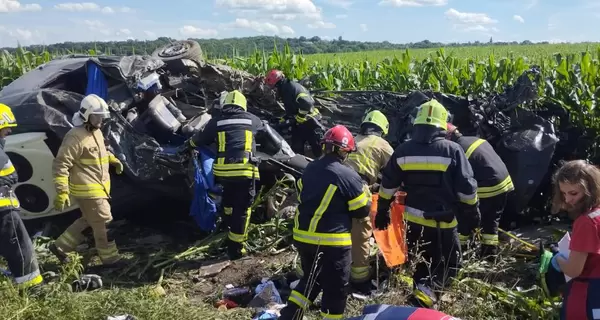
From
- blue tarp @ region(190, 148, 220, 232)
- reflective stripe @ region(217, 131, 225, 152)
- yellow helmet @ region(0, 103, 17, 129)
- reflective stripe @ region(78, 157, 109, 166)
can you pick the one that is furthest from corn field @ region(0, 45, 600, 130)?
yellow helmet @ region(0, 103, 17, 129)

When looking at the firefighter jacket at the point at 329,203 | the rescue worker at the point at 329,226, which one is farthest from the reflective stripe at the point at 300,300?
the firefighter jacket at the point at 329,203

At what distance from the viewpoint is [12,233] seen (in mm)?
4668

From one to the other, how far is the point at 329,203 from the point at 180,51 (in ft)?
17.2

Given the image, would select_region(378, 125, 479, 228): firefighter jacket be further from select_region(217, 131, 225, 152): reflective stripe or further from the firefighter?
select_region(217, 131, 225, 152): reflective stripe

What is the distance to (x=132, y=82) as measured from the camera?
7.02 m

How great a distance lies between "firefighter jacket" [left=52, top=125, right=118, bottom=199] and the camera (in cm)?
546

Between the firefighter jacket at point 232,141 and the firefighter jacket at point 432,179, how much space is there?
1685 mm

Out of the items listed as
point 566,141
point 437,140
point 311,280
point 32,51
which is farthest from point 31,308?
point 32,51

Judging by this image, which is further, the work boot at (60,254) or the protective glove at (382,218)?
the work boot at (60,254)

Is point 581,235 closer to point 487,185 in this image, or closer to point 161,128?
point 487,185

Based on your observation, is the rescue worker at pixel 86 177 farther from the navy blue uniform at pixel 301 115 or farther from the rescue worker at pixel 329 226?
the navy blue uniform at pixel 301 115

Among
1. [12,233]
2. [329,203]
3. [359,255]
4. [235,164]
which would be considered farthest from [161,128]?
[329,203]

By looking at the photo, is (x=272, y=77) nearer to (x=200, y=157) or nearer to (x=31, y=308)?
(x=200, y=157)

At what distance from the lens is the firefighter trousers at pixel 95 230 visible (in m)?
5.72
